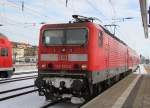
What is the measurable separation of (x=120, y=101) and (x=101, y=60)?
2.78 m

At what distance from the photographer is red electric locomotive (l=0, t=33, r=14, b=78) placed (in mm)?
22141

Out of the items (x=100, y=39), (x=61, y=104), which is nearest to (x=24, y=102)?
(x=61, y=104)

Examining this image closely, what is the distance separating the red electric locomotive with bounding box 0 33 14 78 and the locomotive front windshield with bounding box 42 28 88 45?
9.48 m

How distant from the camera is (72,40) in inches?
499

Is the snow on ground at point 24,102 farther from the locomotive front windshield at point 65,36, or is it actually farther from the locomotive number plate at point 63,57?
the locomotive front windshield at point 65,36

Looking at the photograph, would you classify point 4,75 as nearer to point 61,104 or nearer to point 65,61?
point 61,104

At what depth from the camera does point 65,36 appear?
12.8m

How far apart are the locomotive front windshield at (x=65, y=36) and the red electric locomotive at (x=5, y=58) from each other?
948cm

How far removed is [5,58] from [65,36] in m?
10.6

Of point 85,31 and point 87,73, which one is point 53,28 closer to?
point 85,31

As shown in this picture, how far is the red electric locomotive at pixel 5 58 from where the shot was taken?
72.6 ft

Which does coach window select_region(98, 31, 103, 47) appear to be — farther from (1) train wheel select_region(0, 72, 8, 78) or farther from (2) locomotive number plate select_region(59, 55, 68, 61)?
(1) train wheel select_region(0, 72, 8, 78)

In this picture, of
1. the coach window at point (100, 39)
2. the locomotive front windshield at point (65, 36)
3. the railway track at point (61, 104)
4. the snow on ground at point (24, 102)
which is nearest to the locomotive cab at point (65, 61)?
the locomotive front windshield at point (65, 36)

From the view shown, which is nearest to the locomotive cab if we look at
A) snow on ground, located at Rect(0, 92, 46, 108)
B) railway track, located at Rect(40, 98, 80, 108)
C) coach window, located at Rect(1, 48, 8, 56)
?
railway track, located at Rect(40, 98, 80, 108)
